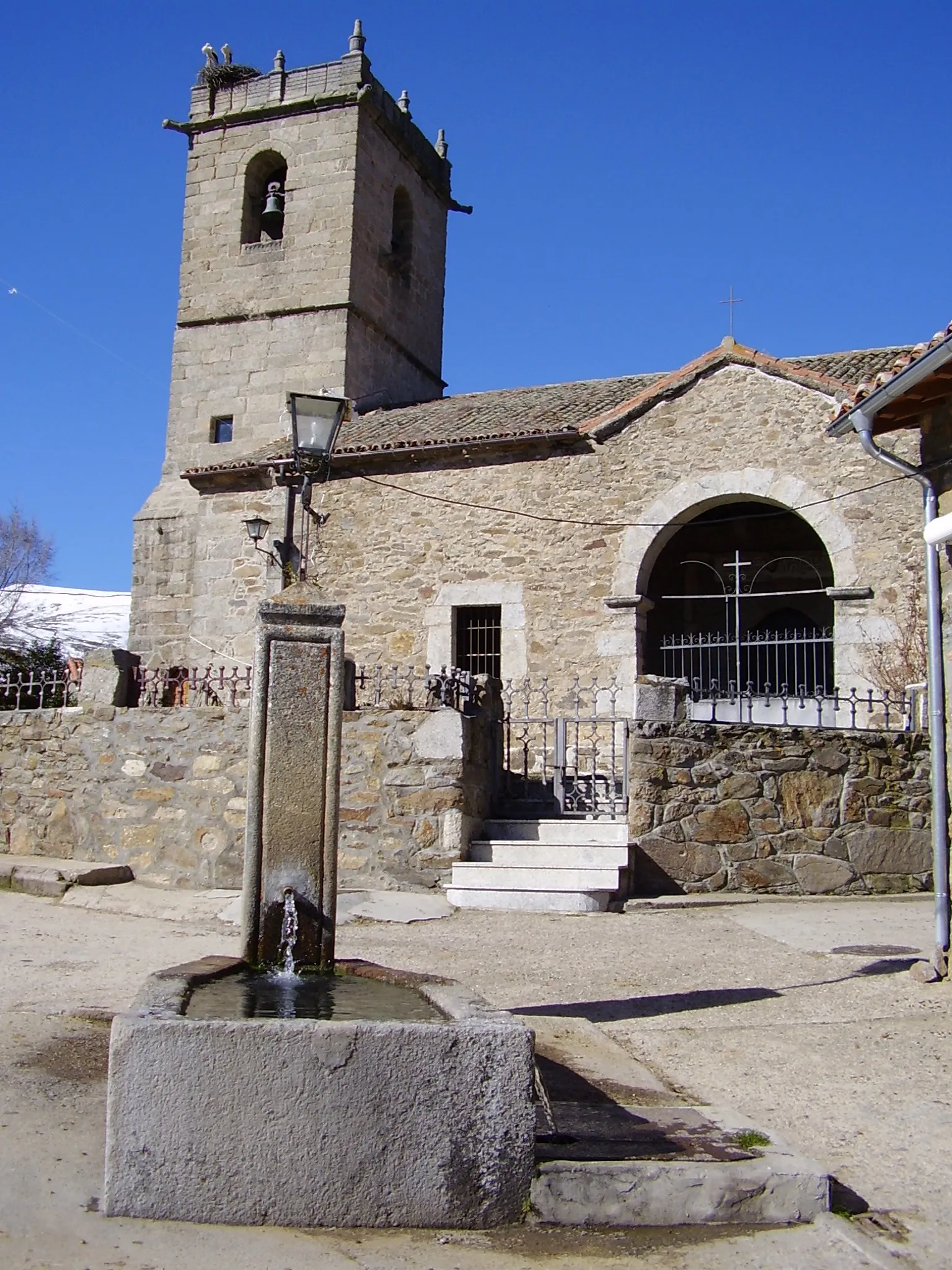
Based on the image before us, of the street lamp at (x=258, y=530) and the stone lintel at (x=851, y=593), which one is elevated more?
the street lamp at (x=258, y=530)

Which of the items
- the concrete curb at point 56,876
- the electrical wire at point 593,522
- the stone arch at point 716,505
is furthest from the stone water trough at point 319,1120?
the electrical wire at point 593,522

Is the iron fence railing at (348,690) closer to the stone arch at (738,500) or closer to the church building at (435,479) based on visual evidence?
Answer: the church building at (435,479)

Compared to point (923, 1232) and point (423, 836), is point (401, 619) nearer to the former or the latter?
point (423, 836)

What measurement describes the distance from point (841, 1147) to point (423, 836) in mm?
5794

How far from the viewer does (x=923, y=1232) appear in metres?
3.18

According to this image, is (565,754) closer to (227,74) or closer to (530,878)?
(530,878)

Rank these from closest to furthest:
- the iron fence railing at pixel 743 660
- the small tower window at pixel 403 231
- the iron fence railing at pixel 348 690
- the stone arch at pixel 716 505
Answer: the iron fence railing at pixel 348 690 → the stone arch at pixel 716 505 → the iron fence railing at pixel 743 660 → the small tower window at pixel 403 231

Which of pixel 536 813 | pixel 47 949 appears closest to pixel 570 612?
pixel 536 813

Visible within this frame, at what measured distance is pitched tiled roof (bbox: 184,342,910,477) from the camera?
13.4 meters

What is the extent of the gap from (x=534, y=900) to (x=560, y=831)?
1055 mm

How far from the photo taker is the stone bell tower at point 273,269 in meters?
18.6

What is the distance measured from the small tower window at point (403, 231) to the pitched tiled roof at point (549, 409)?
13.6ft

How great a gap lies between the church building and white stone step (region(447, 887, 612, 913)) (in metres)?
3.40

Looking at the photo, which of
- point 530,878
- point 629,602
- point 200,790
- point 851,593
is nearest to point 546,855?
point 530,878
